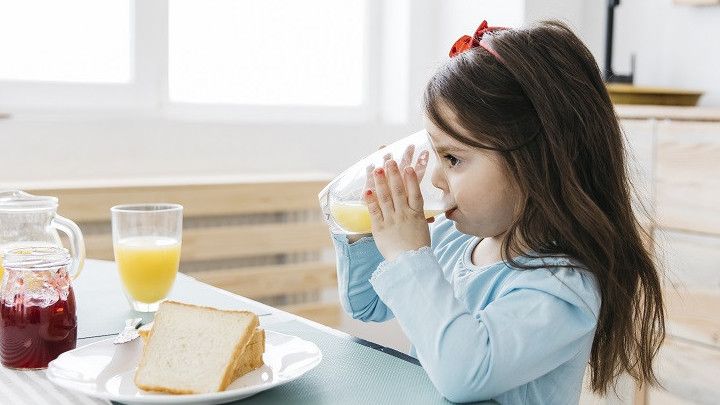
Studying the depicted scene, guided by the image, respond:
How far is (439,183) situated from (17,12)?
6.41 ft

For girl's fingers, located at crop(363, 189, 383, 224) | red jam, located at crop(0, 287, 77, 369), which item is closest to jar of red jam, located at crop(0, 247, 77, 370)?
red jam, located at crop(0, 287, 77, 369)

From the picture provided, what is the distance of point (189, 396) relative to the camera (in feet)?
2.84

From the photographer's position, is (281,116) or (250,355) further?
(281,116)

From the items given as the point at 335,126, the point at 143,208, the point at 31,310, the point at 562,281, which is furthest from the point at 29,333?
the point at 335,126

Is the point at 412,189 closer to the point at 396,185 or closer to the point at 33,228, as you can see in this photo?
the point at 396,185

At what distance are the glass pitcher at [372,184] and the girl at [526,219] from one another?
14 millimetres

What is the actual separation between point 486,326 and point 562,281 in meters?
0.11

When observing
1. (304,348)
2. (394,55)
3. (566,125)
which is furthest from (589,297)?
(394,55)

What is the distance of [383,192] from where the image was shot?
3.55 ft

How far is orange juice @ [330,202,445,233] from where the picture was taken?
1.15m

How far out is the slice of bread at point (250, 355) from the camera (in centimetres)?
94

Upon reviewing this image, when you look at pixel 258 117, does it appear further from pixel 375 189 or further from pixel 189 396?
pixel 189 396

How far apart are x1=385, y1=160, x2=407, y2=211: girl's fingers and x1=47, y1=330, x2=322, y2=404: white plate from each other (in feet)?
0.63

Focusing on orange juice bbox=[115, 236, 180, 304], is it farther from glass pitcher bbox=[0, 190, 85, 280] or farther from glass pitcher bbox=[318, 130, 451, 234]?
glass pitcher bbox=[318, 130, 451, 234]
